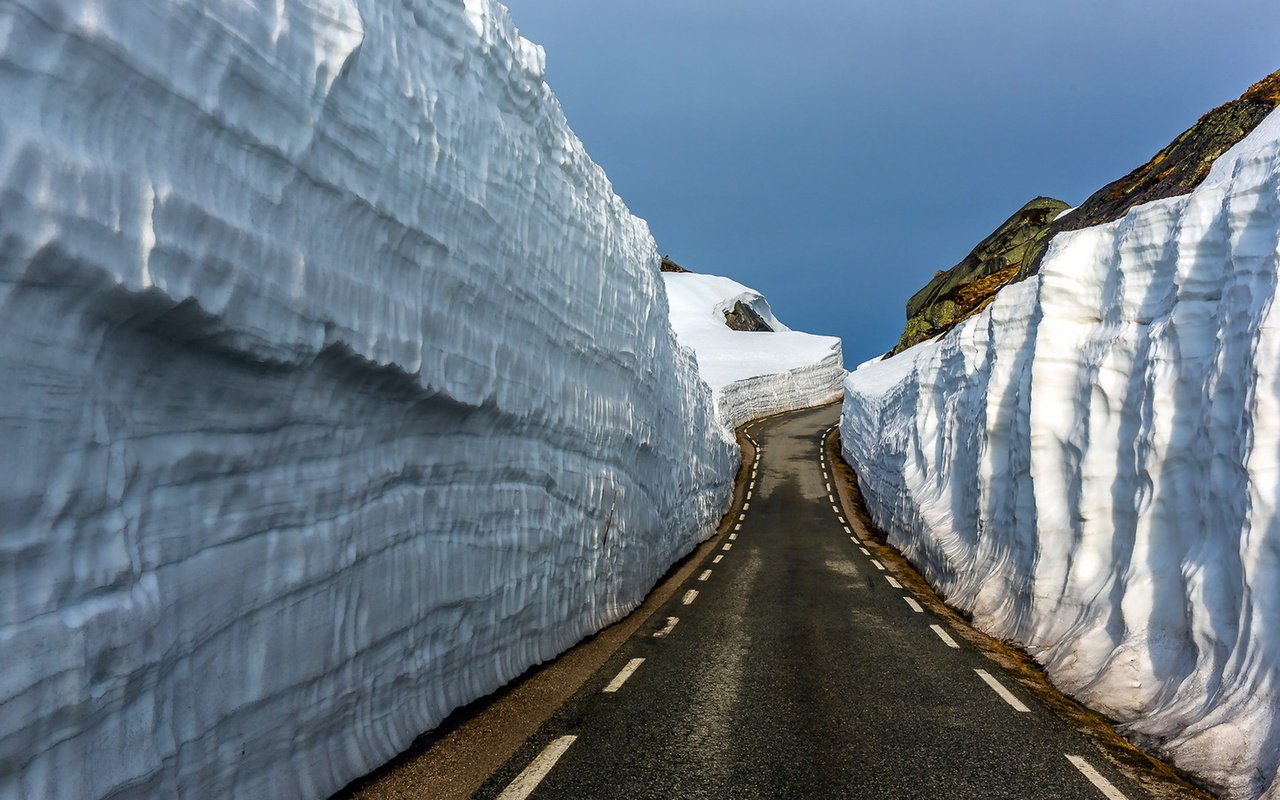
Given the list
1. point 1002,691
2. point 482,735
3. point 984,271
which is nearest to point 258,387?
point 482,735

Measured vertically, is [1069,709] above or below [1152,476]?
below

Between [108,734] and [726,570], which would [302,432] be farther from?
[726,570]

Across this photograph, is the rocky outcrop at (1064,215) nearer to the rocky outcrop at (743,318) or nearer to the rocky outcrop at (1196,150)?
the rocky outcrop at (1196,150)

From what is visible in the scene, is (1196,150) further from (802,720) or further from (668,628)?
(802,720)

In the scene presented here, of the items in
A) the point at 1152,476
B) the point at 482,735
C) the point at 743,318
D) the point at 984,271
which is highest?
the point at 743,318

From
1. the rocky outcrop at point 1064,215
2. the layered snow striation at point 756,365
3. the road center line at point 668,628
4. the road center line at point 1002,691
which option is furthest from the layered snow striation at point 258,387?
the layered snow striation at point 756,365

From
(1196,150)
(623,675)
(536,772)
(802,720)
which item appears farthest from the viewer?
(1196,150)

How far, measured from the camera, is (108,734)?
308cm

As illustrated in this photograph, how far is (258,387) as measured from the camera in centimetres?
405

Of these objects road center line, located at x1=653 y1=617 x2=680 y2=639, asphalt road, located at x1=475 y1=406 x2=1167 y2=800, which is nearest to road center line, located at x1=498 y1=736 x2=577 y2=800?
asphalt road, located at x1=475 y1=406 x2=1167 y2=800

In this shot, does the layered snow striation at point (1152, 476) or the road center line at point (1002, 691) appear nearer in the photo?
the layered snow striation at point (1152, 476)

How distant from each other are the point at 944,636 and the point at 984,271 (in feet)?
147

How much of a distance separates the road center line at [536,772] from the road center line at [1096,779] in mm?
3421

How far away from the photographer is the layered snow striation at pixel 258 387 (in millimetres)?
2871
